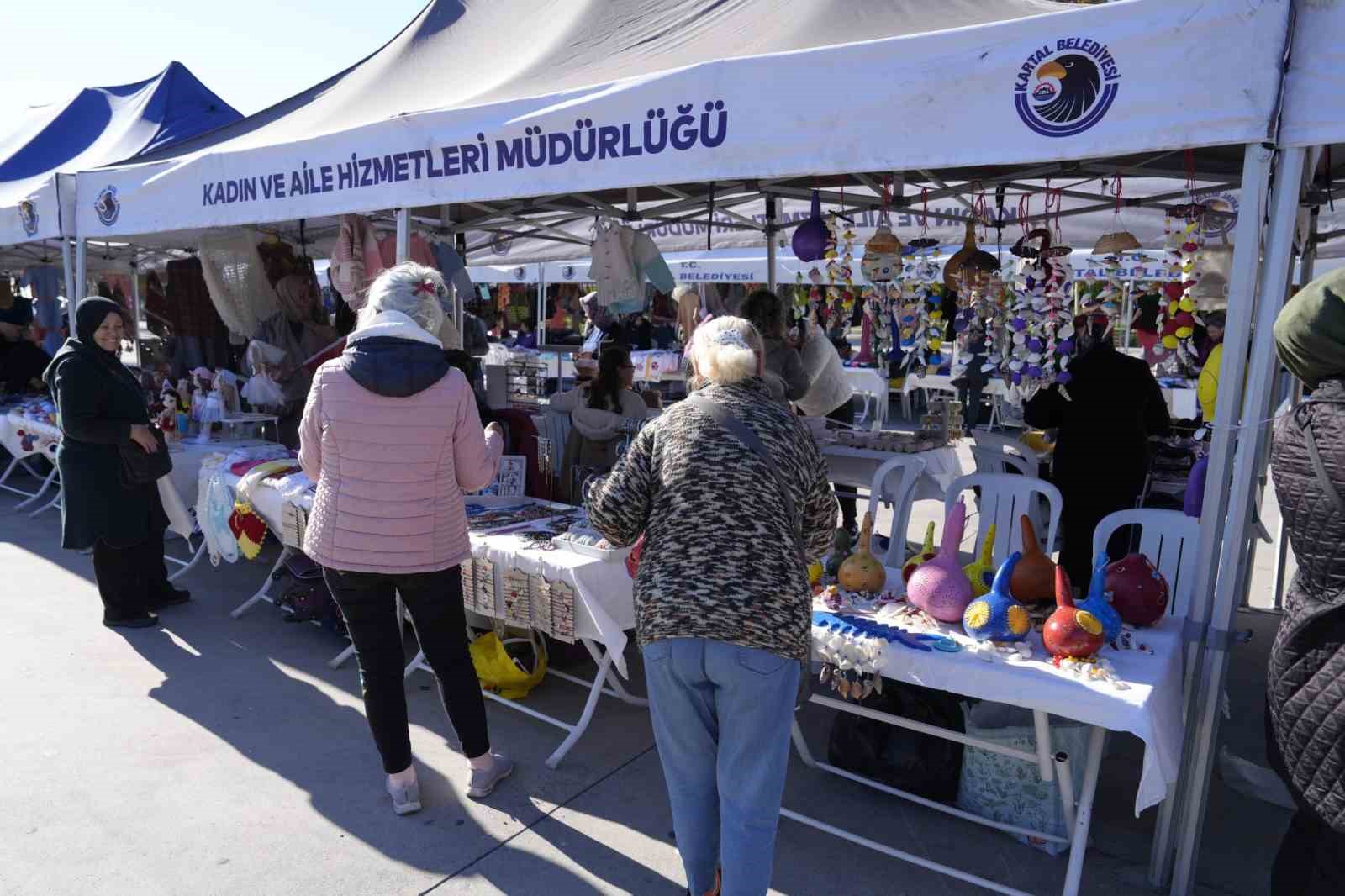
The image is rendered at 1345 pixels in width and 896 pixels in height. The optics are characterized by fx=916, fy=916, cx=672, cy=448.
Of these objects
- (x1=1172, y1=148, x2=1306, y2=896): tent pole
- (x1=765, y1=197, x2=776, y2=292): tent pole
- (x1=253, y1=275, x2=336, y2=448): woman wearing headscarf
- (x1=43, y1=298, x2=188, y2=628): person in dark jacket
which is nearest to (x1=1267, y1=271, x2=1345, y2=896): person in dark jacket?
(x1=1172, y1=148, x2=1306, y2=896): tent pole

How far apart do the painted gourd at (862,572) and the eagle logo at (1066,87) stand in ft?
4.02

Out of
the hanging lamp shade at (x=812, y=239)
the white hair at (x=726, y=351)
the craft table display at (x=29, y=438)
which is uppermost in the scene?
the hanging lamp shade at (x=812, y=239)

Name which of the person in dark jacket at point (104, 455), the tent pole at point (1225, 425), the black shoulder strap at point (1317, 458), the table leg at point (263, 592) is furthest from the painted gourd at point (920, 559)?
the person in dark jacket at point (104, 455)

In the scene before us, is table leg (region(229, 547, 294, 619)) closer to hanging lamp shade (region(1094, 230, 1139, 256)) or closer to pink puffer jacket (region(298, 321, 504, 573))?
pink puffer jacket (region(298, 321, 504, 573))

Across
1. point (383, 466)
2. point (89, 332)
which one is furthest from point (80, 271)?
point (383, 466)

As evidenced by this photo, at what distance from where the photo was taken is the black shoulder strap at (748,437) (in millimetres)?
1872

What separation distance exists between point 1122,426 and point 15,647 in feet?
15.8

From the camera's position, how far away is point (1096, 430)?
4047 millimetres

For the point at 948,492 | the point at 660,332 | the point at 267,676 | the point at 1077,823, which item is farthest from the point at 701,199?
the point at 660,332

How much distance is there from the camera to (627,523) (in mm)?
1979

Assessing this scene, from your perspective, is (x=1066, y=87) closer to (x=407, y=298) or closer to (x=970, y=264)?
(x=407, y=298)

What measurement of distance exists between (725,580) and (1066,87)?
55.4 inches

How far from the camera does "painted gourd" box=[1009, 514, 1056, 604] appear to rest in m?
2.50

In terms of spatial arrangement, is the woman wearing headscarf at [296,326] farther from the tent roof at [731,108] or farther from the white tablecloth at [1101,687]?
the white tablecloth at [1101,687]
